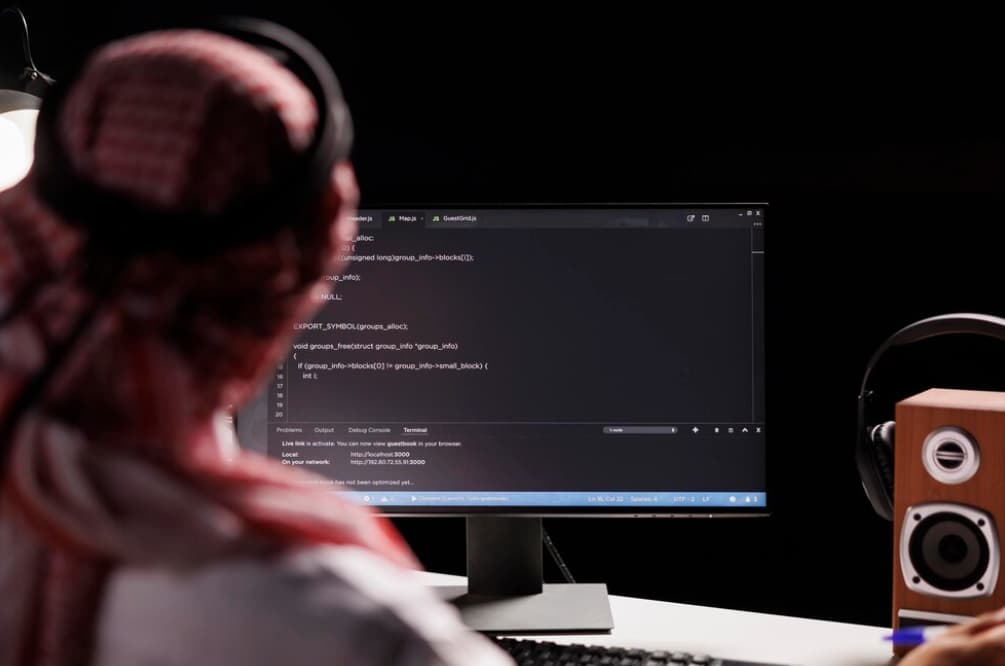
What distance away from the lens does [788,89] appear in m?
1.42

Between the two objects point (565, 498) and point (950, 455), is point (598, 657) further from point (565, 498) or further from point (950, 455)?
point (950, 455)

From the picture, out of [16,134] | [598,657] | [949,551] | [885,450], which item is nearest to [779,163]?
[885,450]

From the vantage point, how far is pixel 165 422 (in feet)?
1.64

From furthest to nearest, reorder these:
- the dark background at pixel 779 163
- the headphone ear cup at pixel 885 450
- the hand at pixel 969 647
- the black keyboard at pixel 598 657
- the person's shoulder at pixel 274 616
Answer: the dark background at pixel 779 163 < the headphone ear cup at pixel 885 450 < the black keyboard at pixel 598 657 < the hand at pixel 969 647 < the person's shoulder at pixel 274 616

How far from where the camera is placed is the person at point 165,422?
0.48m

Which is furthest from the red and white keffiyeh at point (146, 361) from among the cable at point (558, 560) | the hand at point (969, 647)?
the cable at point (558, 560)

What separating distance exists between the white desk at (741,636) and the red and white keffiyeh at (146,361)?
2.38ft

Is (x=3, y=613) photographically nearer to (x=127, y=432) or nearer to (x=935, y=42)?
(x=127, y=432)

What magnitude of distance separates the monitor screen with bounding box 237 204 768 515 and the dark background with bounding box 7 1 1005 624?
0.21ft

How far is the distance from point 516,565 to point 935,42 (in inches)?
31.4

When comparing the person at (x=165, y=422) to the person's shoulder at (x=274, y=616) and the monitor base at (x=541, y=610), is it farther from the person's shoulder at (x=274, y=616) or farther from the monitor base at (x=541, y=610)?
the monitor base at (x=541, y=610)

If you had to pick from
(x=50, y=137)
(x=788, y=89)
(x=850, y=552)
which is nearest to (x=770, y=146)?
(x=788, y=89)

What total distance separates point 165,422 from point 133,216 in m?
0.09

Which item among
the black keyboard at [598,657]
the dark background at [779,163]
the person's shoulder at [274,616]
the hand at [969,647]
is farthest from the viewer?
the dark background at [779,163]
